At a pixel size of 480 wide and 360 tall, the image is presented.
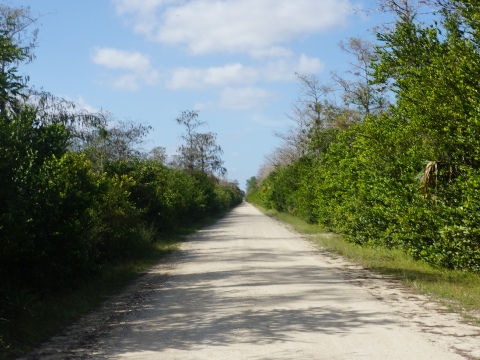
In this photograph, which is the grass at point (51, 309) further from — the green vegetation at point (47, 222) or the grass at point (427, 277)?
the grass at point (427, 277)

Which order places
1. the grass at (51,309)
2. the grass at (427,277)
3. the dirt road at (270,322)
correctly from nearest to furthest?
1. the dirt road at (270,322)
2. the grass at (51,309)
3. the grass at (427,277)

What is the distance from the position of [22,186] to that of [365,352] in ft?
20.1

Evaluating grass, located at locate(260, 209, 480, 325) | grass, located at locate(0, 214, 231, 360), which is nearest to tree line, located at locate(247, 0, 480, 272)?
grass, located at locate(260, 209, 480, 325)

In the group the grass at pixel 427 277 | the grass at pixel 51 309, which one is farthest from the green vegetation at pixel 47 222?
the grass at pixel 427 277

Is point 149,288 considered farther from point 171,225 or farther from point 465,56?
point 171,225

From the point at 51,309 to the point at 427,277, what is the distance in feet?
26.8

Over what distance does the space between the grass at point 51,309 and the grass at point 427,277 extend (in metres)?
6.46

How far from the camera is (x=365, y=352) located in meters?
6.54

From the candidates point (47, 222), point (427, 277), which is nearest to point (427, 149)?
point (427, 277)

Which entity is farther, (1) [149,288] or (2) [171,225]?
(2) [171,225]

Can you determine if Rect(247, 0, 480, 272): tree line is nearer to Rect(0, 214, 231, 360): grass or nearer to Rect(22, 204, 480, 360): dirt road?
Rect(22, 204, 480, 360): dirt road

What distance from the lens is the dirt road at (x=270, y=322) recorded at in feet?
22.2

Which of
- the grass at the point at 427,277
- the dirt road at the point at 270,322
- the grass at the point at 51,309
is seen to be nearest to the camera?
the dirt road at the point at 270,322

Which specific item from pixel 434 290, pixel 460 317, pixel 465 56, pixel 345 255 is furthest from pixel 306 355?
pixel 345 255
